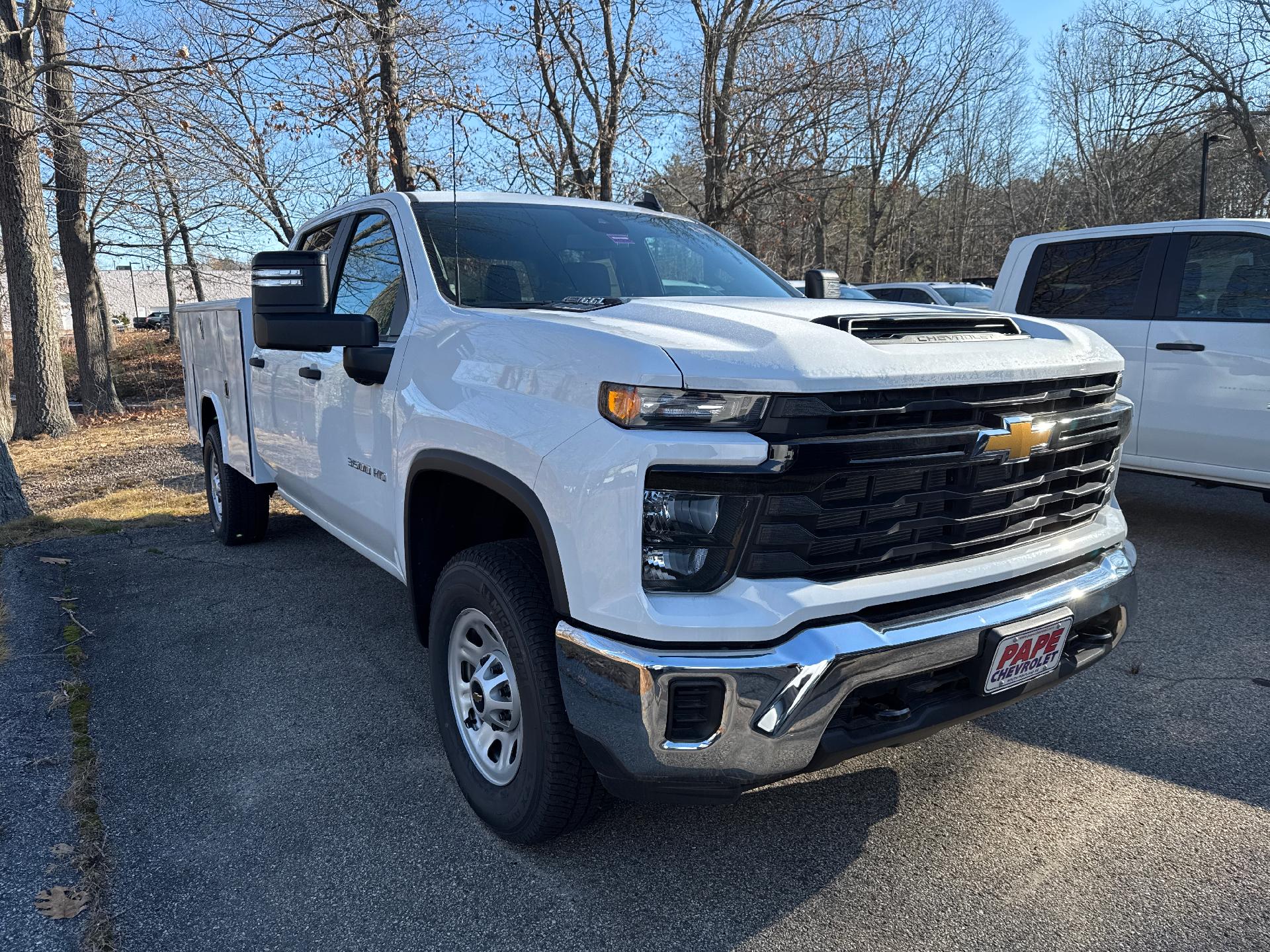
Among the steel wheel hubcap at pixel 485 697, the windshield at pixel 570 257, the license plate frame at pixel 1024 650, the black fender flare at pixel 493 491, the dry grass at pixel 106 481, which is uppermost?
the windshield at pixel 570 257

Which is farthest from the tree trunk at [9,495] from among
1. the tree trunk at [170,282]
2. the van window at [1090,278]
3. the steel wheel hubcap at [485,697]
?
the van window at [1090,278]

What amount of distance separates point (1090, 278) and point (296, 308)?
5.45 meters

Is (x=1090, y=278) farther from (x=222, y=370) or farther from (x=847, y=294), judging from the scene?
(x=222, y=370)

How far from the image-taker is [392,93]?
1020 cm

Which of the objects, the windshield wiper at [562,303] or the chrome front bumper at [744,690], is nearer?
the chrome front bumper at [744,690]

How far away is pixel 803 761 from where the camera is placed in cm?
214

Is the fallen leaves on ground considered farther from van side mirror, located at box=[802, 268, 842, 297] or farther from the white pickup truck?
van side mirror, located at box=[802, 268, 842, 297]

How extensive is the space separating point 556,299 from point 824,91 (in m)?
12.3

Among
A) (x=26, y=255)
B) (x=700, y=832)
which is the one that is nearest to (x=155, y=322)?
(x=26, y=255)

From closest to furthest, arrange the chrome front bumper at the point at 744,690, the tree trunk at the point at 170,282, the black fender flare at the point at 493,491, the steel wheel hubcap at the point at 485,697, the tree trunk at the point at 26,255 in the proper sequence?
the chrome front bumper at the point at 744,690 → the black fender flare at the point at 493,491 → the steel wheel hubcap at the point at 485,697 → the tree trunk at the point at 26,255 → the tree trunk at the point at 170,282

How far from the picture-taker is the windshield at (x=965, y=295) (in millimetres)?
15297

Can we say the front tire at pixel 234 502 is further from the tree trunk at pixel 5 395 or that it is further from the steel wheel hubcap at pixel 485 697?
the tree trunk at pixel 5 395

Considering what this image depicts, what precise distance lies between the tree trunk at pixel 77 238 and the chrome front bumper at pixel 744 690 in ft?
40.3

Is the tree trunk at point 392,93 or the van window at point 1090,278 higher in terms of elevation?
the tree trunk at point 392,93
